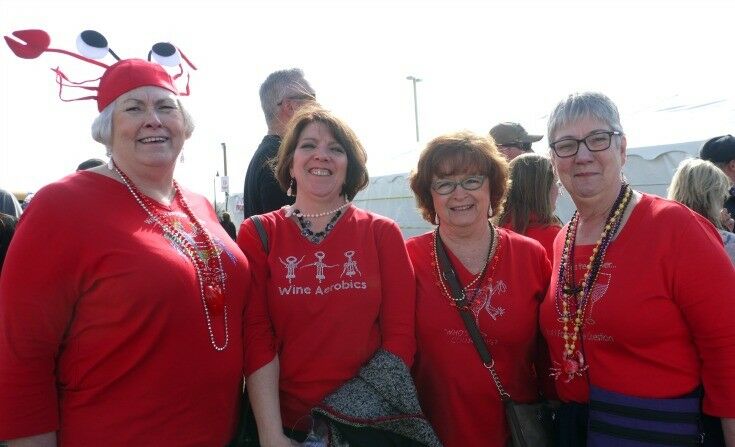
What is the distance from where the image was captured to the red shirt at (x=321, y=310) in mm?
1993

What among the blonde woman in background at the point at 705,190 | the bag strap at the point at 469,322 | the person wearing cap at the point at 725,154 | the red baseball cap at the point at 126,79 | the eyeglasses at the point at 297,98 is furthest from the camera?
the person wearing cap at the point at 725,154

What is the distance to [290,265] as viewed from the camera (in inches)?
81.1

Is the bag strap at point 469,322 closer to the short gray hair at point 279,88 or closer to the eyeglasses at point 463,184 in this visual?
the eyeglasses at point 463,184

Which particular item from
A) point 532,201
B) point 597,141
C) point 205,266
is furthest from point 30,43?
point 532,201

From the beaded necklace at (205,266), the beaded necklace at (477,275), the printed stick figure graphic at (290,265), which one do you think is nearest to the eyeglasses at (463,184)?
the beaded necklace at (477,275)

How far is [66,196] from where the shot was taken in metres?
1.67

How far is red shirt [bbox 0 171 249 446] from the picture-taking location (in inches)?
61.8

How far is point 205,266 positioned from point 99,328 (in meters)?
0.38

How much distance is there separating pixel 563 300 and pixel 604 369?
288mm

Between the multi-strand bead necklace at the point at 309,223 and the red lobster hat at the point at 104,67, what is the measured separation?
672 mm

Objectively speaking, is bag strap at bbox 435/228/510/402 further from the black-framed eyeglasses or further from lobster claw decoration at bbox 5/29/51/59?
lobster claw decoration at bbox 5/29/51/59

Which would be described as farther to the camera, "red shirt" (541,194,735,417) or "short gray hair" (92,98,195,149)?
"short gray hair" (92,98,195,149)

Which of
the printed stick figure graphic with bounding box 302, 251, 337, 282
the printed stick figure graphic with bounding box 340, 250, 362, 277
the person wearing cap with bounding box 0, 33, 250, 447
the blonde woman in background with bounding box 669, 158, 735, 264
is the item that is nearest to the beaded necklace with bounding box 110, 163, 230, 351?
the person wearing cap with bounding box 0, 33, 250, 447

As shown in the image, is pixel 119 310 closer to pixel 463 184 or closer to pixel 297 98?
pixel 463 184
